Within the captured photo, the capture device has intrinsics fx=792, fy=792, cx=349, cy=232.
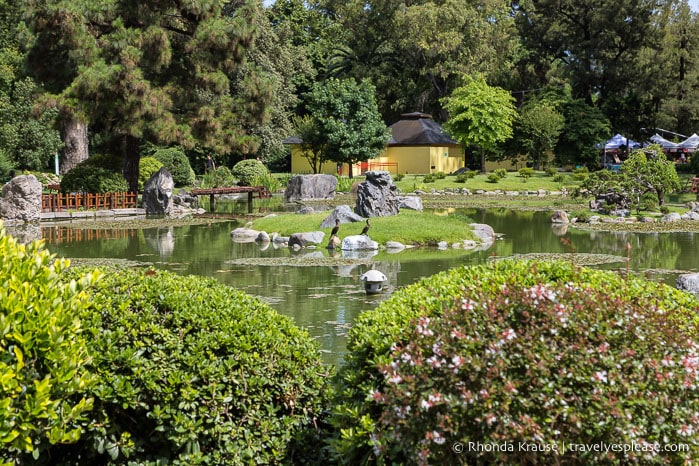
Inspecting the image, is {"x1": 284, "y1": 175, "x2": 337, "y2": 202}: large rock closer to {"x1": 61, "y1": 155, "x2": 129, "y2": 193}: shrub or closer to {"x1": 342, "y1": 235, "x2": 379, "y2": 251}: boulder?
{"x1": 61, "y1": 155, "x2": 129, "y2": 193}: shrub

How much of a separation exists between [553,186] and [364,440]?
128 feet

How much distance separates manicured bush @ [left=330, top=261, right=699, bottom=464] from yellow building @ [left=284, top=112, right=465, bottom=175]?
5005 cm

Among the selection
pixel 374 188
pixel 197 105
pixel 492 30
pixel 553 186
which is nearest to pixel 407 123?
pixel 492 30

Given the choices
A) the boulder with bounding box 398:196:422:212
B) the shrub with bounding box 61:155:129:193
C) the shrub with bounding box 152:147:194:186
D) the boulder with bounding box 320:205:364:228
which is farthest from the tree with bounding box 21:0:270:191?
the boulder with bounding box 320:205:364:228

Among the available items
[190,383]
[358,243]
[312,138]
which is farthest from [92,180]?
[190,383]

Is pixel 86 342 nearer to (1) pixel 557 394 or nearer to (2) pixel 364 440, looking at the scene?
(2) pixel 364 440

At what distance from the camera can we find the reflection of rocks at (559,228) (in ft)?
72.8

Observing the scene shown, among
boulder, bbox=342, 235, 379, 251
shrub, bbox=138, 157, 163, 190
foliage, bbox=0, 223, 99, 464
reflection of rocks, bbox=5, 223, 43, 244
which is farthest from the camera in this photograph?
shrub, bbox=138, 157, 163, 190

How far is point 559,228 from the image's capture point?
77.5 feet

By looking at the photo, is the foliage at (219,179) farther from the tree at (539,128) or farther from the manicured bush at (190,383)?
the manicured bush at (190,383)

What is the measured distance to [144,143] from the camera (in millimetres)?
45062

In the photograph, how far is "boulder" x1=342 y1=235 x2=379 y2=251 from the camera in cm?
1798

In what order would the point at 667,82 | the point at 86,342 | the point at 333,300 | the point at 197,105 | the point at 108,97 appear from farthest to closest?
the point at 667,82
the point at 197,105
the point at 108,97
the point at 333,300
the point at 86,342

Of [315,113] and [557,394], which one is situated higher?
[315,113]
